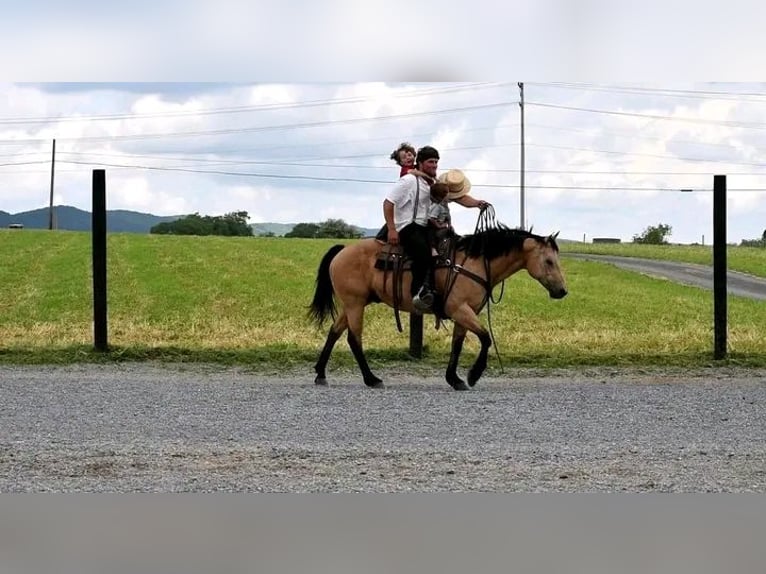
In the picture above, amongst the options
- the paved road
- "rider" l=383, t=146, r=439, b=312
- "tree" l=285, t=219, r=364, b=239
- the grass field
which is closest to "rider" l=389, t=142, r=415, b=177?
"rider" l=383, t=146, r=439, b=312

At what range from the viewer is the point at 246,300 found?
22.8m

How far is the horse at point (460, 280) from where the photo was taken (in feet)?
33.1

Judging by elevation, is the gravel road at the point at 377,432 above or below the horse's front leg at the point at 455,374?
below

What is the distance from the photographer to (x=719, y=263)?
12.4 m

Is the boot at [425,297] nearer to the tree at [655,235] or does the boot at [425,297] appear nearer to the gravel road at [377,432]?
the gravel road at [377,432]

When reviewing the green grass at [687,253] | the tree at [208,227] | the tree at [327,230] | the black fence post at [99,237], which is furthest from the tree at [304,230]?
the black fence post at [99,237]

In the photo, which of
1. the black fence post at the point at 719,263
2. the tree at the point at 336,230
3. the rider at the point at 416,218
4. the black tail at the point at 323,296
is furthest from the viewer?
the tree at the point at 336,230

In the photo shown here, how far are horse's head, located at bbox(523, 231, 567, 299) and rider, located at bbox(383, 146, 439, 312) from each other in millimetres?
1066

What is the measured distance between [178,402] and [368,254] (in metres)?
2.63

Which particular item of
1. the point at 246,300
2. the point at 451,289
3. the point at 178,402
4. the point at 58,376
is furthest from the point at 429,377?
the point at 246,300

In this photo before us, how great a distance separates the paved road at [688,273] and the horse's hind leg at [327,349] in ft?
56.8

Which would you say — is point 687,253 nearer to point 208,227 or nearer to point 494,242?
point 208,227

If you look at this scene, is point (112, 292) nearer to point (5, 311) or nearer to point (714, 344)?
point (5, 311)

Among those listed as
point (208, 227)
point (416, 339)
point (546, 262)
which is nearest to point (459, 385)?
point (546, 262)
